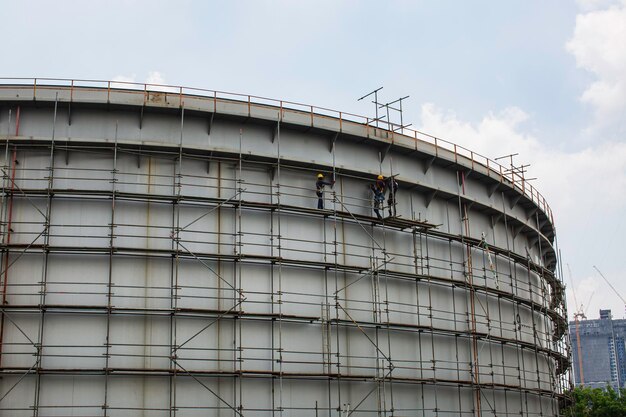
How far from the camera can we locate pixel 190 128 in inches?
859

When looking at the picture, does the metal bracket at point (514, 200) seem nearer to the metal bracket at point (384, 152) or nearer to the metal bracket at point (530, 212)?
the metal bracket at point (530, 212)

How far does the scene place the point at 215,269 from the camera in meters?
20.8

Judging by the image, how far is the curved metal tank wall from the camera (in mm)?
19406

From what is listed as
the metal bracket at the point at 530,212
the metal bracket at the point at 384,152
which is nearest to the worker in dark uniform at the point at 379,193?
the metal bracket at the point at 384,152

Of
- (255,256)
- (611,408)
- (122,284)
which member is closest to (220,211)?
(255,256)

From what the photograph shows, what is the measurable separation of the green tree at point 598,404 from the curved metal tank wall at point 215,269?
33647mm

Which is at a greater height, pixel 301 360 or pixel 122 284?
pixel 122 284

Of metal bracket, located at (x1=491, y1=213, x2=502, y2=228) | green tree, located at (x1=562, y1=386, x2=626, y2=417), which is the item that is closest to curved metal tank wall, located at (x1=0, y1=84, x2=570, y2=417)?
metal bracket, located at (x1=491, y1=213, x2=502, y2=228)

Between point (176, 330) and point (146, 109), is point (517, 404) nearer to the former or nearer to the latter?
point (176, 330)

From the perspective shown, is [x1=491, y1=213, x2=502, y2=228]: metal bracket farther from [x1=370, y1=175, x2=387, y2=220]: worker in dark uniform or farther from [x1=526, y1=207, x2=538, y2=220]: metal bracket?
[x1=370, y1=175, x2=387, y2=220]: worker in dark uniform

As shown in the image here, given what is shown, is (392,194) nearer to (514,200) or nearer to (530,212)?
(514,200)

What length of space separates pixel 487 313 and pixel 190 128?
457 inches

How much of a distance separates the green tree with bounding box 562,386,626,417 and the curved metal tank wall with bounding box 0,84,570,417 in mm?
33647

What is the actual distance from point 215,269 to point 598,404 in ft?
143
